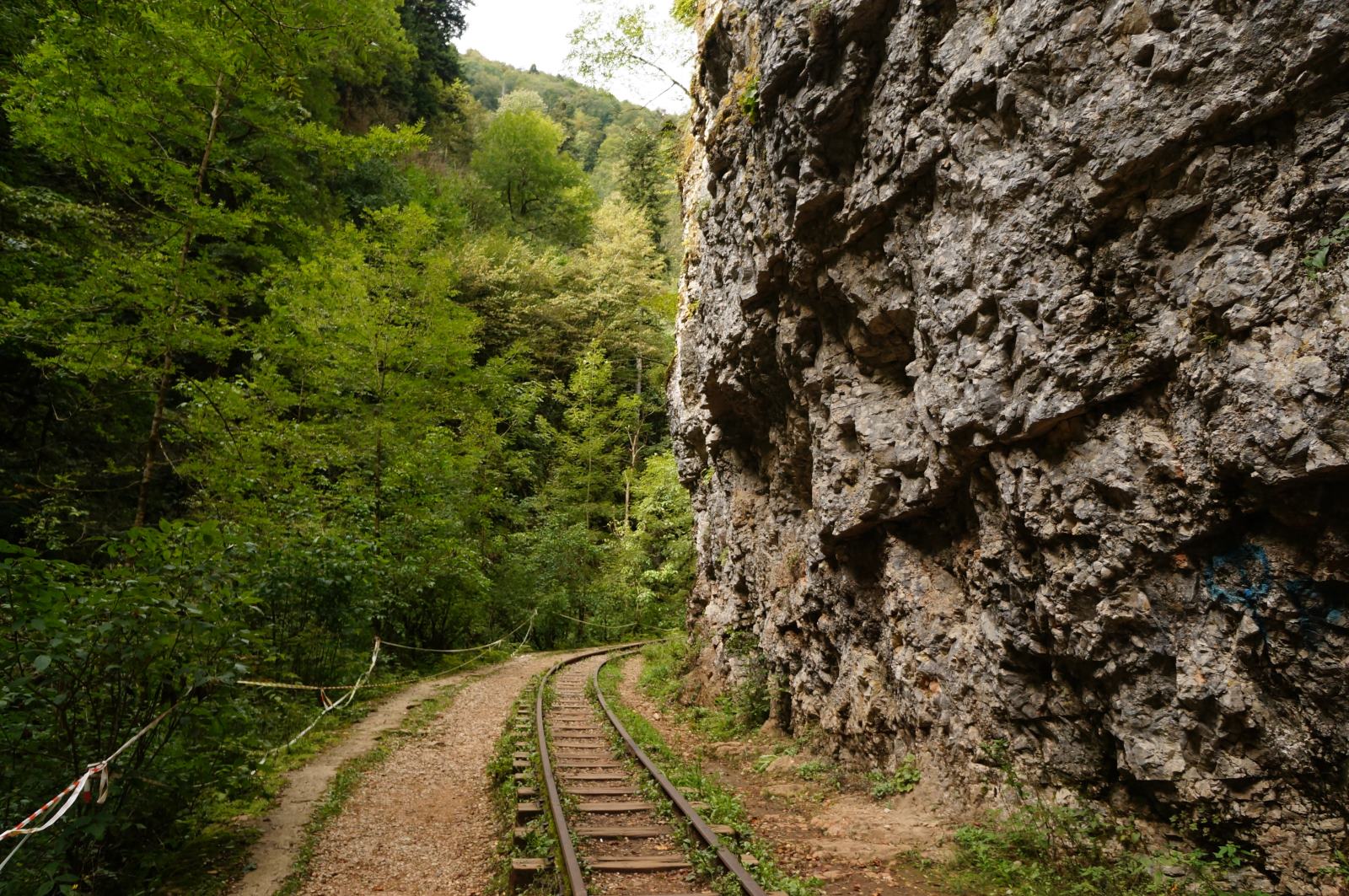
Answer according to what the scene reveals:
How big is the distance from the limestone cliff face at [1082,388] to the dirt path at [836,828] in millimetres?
802

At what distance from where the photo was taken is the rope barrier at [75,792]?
341 centimetres

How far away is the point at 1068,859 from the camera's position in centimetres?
510

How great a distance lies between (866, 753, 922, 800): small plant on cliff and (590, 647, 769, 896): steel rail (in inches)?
86.5

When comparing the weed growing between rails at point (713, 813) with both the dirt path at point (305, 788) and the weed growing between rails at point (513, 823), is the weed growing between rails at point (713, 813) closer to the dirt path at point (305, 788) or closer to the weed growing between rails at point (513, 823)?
the weed growing between rails at point (513, 823)

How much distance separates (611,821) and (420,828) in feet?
6.72

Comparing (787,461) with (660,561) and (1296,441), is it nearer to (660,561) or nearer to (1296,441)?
(1296,441)

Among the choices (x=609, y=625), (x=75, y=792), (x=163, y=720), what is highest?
(x=163, y=720)

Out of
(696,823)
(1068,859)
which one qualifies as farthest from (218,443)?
(1068,859)

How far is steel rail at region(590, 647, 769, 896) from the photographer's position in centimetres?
498

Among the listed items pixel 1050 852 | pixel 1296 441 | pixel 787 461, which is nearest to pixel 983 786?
pixel 1050 852

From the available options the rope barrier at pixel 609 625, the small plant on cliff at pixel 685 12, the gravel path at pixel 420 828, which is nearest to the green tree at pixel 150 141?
the gravel path at pixel 420 828

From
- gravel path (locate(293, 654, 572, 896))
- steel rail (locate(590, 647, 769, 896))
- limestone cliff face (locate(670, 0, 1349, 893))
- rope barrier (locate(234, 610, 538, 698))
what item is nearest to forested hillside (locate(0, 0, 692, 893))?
rope barrier (locate(234, 610, 538, 698))

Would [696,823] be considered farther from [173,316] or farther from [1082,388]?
[173,316]

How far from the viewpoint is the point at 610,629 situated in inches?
993
